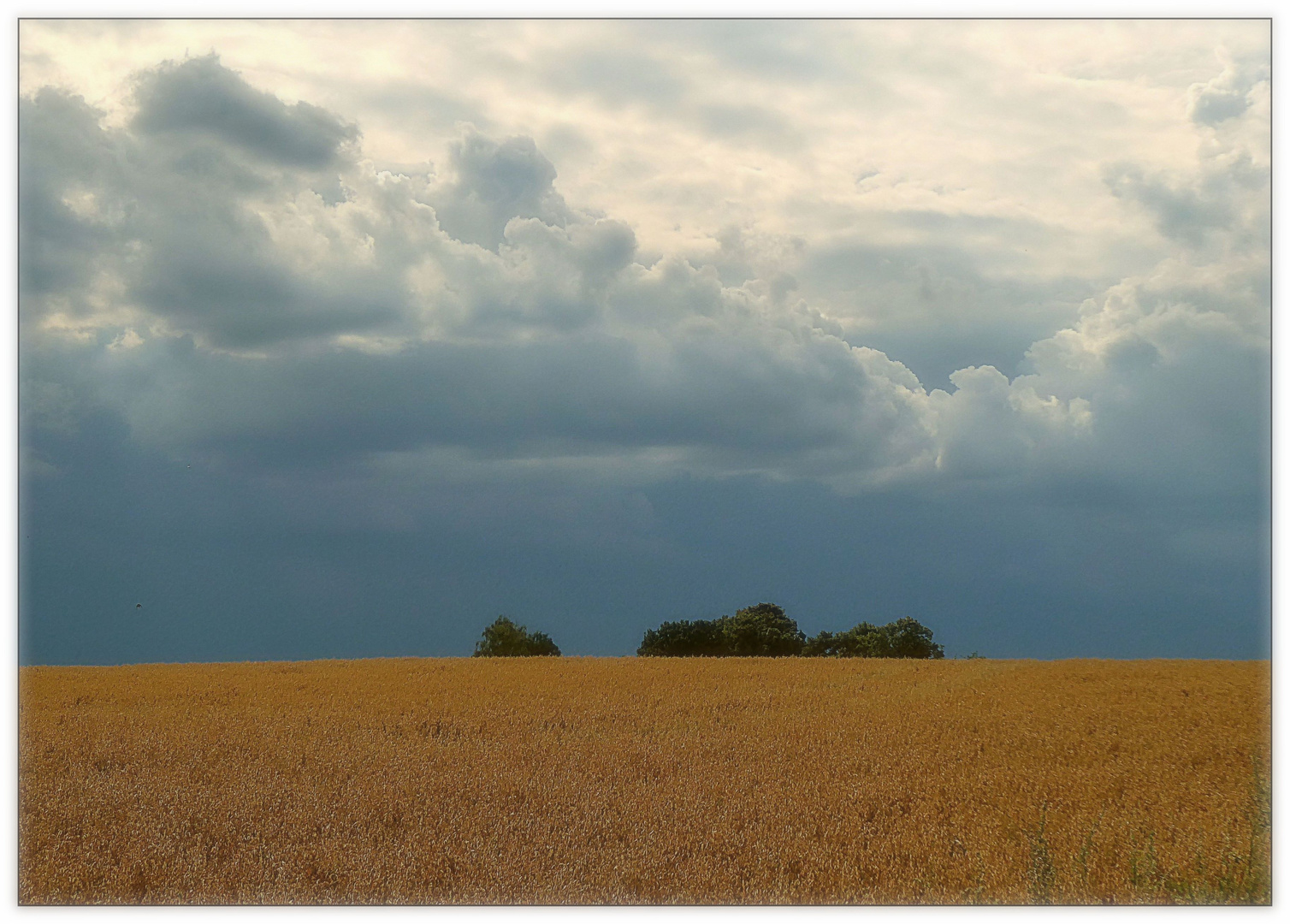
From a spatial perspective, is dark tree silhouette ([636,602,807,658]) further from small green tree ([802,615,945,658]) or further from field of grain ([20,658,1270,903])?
field of grain ([20,658,1270,903])

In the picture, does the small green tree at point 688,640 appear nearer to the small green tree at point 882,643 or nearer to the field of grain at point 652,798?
the small green tree at point 882,643

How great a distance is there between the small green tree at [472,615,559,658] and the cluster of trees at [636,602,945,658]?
11.8 feet

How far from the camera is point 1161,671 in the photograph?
18453mm

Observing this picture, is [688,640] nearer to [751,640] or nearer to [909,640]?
[751,640]

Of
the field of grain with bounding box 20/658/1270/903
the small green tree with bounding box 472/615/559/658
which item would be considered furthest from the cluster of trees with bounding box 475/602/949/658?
the field of grain with bounding box 20/658/1270/903

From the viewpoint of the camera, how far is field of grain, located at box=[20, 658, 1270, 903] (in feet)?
23.5

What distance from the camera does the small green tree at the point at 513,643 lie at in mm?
32781

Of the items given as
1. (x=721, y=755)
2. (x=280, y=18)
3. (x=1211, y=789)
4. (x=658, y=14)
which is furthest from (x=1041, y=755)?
(x=280, y=18)

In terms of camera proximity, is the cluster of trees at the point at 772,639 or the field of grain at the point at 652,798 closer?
the field of grain at the point at 652,798

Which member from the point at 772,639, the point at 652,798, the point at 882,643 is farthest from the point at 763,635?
the point at 652,798

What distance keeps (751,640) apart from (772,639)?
32.7 inches

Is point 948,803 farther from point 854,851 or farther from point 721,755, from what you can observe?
point 721,755

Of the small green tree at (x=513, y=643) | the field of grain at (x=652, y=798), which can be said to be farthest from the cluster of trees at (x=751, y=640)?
the field of grain at (x=652, y=798)

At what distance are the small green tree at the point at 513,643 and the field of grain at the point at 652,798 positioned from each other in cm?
1754
